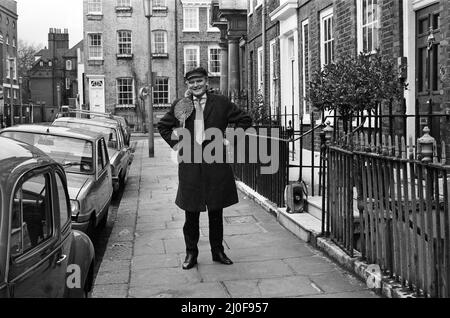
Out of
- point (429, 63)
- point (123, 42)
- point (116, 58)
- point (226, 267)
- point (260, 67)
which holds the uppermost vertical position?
point (123, 42)

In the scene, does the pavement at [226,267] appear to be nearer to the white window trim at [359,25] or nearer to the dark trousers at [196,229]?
the dark trousers at [196,229]

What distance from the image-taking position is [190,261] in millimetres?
5918

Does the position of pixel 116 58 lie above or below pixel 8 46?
below

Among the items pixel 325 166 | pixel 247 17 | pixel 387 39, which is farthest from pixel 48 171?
pixel 247 17

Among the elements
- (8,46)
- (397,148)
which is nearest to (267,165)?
(397,148)

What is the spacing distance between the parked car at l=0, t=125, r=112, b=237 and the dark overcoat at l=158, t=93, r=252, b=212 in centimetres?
180

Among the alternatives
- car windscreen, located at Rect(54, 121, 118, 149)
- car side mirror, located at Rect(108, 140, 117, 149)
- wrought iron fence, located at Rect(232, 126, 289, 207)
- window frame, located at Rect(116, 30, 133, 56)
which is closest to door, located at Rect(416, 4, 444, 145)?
wrought iron fence, located at Rect(232, 126, 289, 207)

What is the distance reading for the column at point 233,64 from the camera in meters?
23.9

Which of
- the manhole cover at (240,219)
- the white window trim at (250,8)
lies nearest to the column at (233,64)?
the white window trim at (250,8)

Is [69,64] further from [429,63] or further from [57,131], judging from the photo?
[429,63]

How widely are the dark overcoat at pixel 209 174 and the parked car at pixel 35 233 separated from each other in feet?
5.34

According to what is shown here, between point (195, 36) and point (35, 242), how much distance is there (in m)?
43.0

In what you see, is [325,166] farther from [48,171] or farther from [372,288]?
[48,171]
